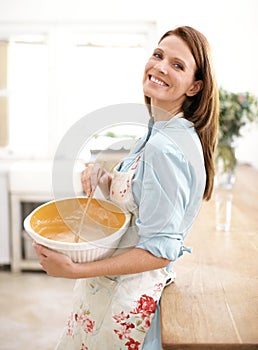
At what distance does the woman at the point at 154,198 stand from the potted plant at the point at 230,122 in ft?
4.13

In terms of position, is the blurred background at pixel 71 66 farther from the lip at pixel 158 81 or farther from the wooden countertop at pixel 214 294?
the lip at pixel 158 81

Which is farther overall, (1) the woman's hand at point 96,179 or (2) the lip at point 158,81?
(1) the woman's hand at point 96,179

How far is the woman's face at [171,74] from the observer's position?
47.2 inches

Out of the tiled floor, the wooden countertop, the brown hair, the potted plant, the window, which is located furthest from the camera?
the window

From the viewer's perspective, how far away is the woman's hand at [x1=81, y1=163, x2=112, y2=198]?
136cm

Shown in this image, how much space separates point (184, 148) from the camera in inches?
44.9

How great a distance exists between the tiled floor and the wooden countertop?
128cm

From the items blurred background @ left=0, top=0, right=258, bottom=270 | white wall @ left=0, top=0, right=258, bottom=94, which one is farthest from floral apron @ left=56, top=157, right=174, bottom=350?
white wall @ left=0, top=0, right=258, bottom=94

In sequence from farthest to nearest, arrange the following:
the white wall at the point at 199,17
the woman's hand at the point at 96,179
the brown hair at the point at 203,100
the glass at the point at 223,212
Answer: the white wall at the point at 199,17 → the glass at the point at 223,212 → the woman's hand at the point at 96,179 → the brown hair at the point at 203,100

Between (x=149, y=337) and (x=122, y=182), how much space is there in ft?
1.25

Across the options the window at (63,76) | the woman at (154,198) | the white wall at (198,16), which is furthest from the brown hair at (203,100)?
the window at (63,76)

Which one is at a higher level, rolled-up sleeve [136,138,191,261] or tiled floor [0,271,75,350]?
rolled-up sleeve [136,138,191,261]

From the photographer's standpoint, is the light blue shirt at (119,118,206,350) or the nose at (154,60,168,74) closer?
the light blue shirt at (119,118,206,350)

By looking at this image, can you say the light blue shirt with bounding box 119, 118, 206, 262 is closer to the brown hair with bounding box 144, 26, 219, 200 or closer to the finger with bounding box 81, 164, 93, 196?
the brown hair with bounding box 144, 26, 219, 200
